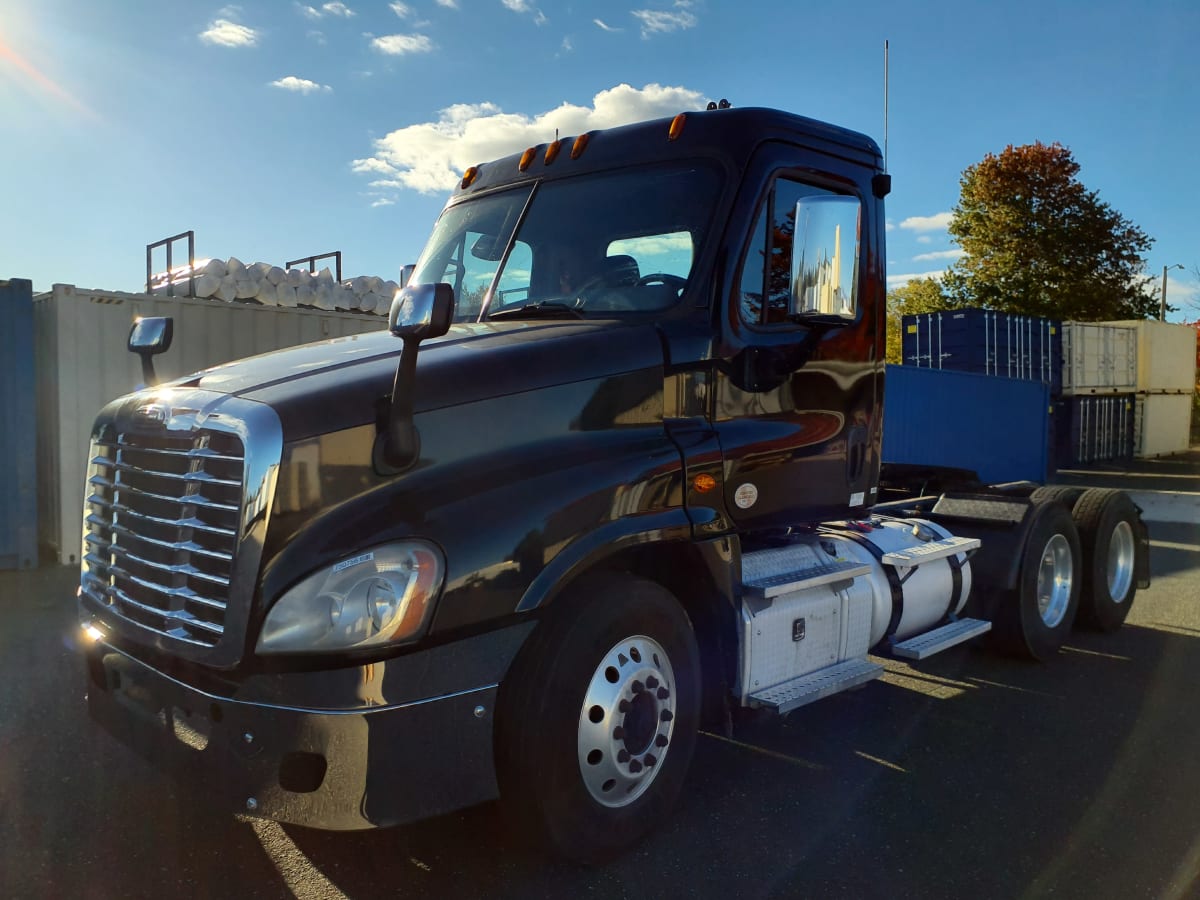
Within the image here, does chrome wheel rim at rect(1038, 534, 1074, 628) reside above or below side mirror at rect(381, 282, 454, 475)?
below

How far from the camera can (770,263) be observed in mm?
4152

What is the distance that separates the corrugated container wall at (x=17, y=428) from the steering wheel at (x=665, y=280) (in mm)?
7846

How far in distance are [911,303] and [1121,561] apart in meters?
43.8

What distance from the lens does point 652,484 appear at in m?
3.57

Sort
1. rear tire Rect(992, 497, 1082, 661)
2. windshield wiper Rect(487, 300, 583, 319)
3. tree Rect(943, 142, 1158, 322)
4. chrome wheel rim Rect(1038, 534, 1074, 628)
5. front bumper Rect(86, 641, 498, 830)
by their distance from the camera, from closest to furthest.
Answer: front bumper Rect(86, 641, 498, 830) < windshield wiper Rect(487, 300, 583, 319) < rear tire Rect(992, 497, 1082, 661) < chrome wheel rim Rect(1038, 534, 1074, 628) < tree Rect(943, 142, 1158, 322)

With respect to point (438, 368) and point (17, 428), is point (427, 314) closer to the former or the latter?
point (438, 368)

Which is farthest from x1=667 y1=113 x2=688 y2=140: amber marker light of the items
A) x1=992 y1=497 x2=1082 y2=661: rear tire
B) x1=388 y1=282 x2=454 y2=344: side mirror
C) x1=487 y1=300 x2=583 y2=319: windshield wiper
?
x1=992 y1=497 x2=1082 y2=661: rear tire

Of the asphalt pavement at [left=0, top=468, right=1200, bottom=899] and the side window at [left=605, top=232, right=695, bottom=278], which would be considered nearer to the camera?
the asphalt pavement at [left=0, top=468, right=1200, bottom=899]

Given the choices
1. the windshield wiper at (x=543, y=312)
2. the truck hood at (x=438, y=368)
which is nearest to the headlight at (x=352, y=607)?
the truck hood at (x=438, y=368)

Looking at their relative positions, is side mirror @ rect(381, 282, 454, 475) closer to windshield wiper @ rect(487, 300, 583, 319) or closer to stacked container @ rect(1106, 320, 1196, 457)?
windshield wiper @ rect(487, 300, 583, 319)

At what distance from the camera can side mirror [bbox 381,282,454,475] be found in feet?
9.85

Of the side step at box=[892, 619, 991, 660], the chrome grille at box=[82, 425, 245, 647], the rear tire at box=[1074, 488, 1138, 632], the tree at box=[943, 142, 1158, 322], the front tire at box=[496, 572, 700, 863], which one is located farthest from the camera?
the tree at box=[943, 142, 1158, 322]

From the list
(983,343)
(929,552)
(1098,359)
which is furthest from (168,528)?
(1098,359)

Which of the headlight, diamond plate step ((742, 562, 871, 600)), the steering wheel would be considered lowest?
diamond plate step ((742, 562, 871, 600))
